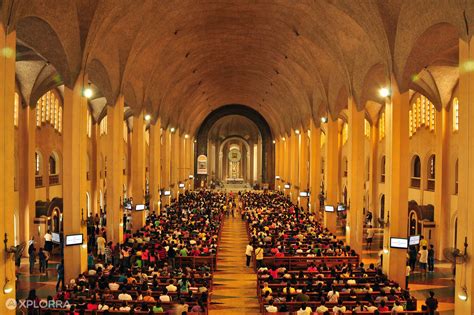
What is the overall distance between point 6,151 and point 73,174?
5.86 meters

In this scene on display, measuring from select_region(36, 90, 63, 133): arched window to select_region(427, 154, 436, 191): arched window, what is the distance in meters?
21.5

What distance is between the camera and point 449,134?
22859mm

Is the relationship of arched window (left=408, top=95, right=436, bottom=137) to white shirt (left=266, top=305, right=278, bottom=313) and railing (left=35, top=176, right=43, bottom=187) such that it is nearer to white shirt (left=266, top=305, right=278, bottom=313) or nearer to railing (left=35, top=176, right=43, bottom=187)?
white shirt (left=266, top=305, right=278, bottom=313)

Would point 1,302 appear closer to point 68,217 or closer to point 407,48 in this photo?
point 68,217

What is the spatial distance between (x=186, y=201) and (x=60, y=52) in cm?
2932

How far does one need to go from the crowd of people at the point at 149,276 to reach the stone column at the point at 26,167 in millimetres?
3605

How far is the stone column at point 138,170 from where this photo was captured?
28.5 metres

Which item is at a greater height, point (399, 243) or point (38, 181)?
point (38, 181)

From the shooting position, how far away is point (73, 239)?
16.8 metres

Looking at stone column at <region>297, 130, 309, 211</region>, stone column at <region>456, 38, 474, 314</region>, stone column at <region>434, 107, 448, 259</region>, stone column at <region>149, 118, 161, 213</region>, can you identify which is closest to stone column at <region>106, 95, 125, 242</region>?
stone column at <region>149, 118, 161, 213</region>

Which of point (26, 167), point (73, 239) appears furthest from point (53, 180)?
point (73, 239)

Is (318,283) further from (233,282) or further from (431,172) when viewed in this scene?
(431,172)

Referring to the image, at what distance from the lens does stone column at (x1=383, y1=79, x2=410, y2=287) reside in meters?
16.6

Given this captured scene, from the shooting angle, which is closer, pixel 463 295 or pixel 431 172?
pixel 463 295
